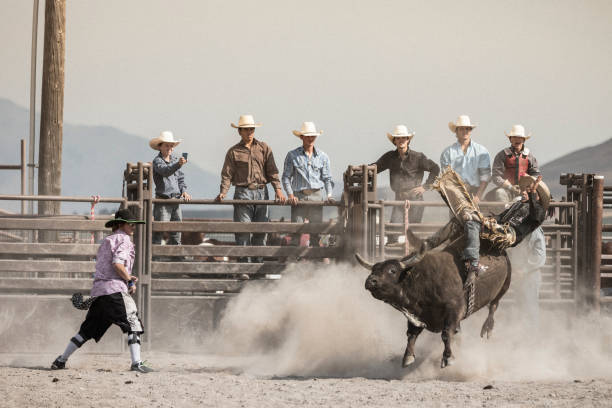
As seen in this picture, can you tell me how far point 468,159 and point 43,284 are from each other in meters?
5.05

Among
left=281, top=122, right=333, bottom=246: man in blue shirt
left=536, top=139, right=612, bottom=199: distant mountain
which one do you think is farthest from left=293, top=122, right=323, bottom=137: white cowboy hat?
left=536, top=139, right=612, bottom=199: distant mountain

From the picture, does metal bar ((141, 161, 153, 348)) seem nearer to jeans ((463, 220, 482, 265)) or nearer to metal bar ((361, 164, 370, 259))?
metal bar ((361, 164, 370, 259))

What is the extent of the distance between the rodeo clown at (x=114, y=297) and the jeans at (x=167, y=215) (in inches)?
89.7

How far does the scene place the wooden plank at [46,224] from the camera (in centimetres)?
1106

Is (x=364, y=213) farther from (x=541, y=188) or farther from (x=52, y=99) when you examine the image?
(x=52, y=99)

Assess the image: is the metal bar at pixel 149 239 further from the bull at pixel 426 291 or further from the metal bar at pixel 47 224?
the bull at pixel 426 291

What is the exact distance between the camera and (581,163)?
246 feet

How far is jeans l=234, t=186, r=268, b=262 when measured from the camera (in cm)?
1151

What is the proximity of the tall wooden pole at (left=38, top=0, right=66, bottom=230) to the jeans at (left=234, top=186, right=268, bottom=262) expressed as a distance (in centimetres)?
321

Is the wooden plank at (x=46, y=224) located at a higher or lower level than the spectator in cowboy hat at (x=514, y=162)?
lower

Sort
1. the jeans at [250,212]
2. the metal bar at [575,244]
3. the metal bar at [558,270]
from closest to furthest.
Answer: the jeans at [250,212], the metal bar at [558,270], the metal bar at [575,244]

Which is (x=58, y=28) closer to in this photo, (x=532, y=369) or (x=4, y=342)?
(x=4, y=342)

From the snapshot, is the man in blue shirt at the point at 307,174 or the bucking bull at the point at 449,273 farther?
the man in blue shirt at the point at 307,174

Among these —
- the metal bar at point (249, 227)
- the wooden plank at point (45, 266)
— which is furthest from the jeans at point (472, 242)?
the wooden plank at point (45, 266)
